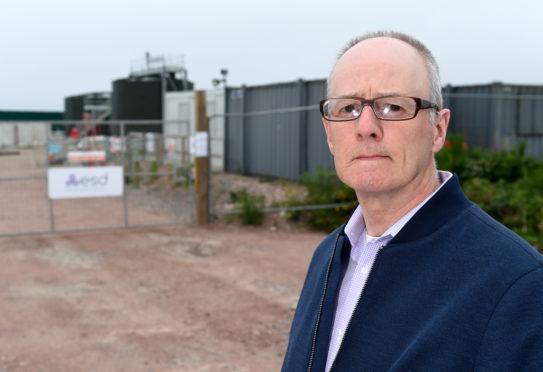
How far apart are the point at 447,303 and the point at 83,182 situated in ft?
35.0

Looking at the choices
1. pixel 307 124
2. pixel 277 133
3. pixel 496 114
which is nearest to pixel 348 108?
pixel 496 114

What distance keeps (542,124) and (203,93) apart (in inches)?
404

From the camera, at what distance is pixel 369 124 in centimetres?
166

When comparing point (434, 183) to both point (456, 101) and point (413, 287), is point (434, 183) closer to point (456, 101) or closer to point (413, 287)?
point (413, 287)

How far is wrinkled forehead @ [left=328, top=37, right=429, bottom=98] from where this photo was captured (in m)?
1.64

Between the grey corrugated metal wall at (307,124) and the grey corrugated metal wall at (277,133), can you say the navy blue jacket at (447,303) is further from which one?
the grey corrugated metal wall at (277,133)

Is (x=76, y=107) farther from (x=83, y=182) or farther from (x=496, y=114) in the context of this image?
(x=83, y=182)

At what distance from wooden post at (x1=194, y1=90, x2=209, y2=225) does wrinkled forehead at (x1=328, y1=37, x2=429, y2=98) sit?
32.6 feet

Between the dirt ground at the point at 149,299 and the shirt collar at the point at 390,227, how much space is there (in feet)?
12.5

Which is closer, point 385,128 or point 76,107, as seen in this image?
point 385,128

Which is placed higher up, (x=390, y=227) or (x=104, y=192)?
(x=390, y=227)

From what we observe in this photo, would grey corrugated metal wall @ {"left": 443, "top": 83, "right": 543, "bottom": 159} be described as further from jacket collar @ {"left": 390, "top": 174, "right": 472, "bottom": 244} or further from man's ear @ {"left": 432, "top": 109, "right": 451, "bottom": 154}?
jacket collar @ {"left": 390, "top": 174, "right": 472, "bottom": 244}

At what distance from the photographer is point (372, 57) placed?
1652 mm

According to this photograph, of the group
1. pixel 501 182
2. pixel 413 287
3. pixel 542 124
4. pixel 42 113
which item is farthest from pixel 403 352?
pixel 42 113
